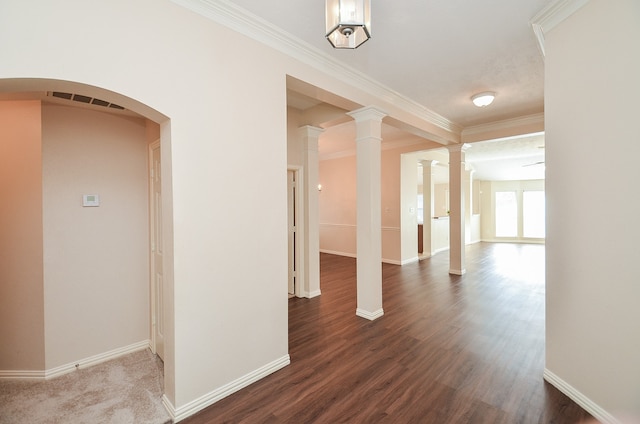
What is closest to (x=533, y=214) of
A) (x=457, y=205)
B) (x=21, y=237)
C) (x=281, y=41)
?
(x=457, y=205)

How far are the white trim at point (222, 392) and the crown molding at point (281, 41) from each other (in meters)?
2.77

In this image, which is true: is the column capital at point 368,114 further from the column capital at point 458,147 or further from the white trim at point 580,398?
the white trim at point 580,398

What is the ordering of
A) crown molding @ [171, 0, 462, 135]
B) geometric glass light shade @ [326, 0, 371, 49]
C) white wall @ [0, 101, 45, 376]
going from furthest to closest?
white wall @ [0, 101, 45, 376] → crown molding @ [171, 0, 462, 135] → geometric glass light shade @ [326, 0, 371, 49]

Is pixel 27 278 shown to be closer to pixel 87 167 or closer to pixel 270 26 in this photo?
pixel 87 167

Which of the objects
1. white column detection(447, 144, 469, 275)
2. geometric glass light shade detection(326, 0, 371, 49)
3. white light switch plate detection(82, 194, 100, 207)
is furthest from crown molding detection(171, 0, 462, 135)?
white column detection(447, 144, 469, 275)

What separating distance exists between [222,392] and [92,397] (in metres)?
1.03

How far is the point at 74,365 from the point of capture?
2.51 meters

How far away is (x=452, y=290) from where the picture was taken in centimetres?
473

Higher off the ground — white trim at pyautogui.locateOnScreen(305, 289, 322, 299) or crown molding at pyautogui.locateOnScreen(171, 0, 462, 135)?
crown molding at pyautogui.locateOnScreen(171, 0, 462, 135)

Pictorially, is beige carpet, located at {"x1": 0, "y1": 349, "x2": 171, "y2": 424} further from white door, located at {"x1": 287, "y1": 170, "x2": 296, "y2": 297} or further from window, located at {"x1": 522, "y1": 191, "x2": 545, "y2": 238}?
window, located at {"x1": 522, "y1": 191, "x2": 545, "y2": 238}

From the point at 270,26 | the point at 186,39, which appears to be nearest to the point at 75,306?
the point at 186,39

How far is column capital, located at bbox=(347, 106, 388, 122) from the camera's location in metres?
3.34

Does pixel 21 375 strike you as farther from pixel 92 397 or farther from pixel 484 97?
pixel 484 97

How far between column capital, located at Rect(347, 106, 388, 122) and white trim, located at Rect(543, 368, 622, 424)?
2999 mm
